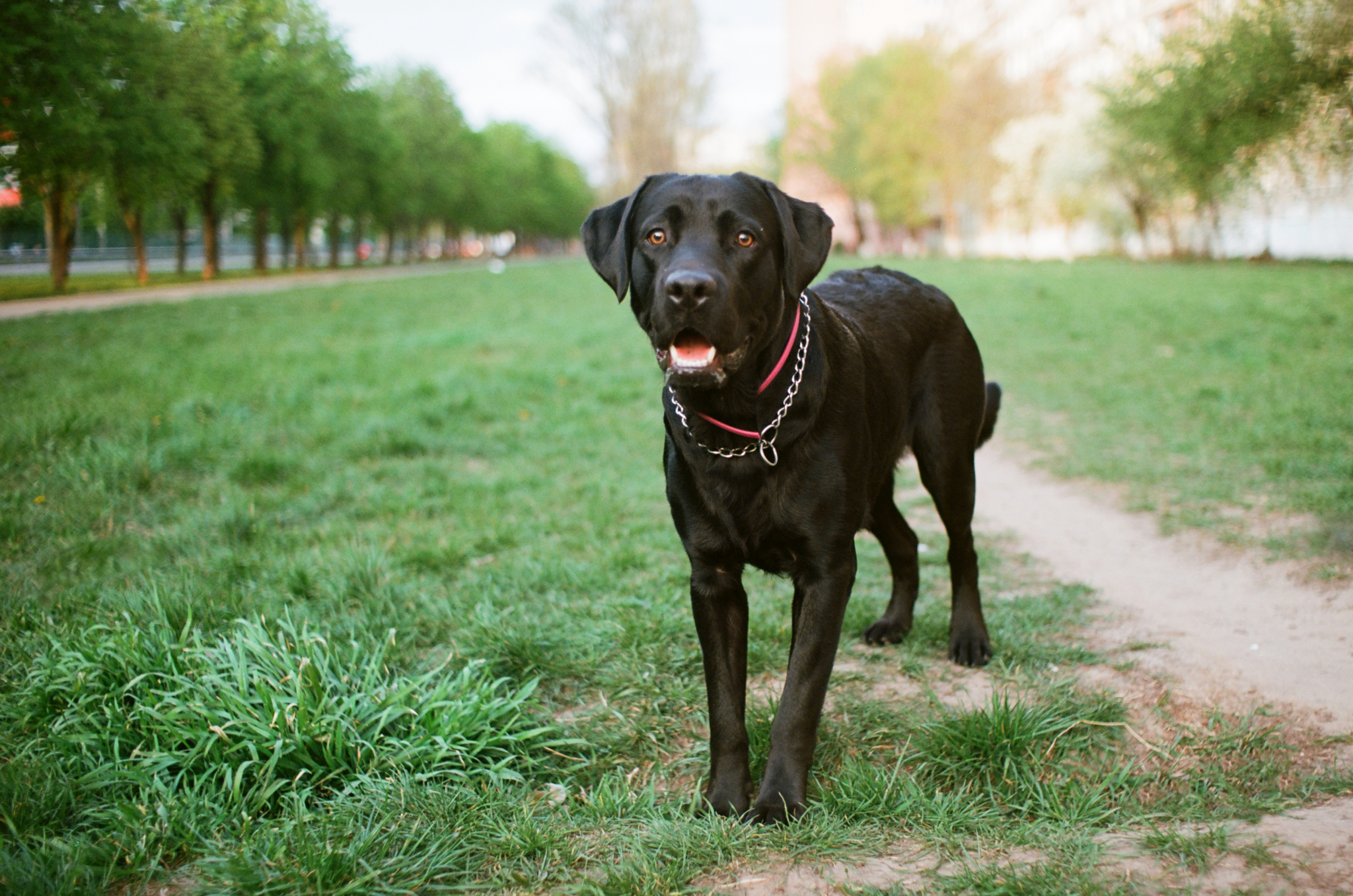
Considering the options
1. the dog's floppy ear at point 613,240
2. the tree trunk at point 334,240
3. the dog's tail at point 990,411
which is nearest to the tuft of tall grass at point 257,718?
the dog's floppy ear at point 613,240

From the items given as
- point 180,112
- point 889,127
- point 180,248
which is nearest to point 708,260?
point 180,112

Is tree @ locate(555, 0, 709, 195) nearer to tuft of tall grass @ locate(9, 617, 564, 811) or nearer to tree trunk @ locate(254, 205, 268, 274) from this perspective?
tree trunk @ locate(254, 205, 268, 274)

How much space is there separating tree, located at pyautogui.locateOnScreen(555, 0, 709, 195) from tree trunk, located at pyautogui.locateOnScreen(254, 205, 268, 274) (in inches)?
816

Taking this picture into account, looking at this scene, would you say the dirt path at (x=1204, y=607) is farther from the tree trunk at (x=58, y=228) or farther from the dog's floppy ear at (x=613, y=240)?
the tree trunk at (x=58, y=228)

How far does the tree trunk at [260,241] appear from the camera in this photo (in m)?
25.5

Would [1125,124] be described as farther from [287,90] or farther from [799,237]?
[287,90]

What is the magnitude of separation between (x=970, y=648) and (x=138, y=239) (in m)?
18.1

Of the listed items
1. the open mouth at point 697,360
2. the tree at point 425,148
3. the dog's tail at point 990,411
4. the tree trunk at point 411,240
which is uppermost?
the tree at point 425,148

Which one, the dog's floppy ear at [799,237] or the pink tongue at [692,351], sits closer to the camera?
the pink tongue at [692,351]

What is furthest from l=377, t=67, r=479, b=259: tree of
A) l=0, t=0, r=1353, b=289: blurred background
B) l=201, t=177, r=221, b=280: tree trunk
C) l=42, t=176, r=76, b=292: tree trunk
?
l=42, t=176, r=76, b=292: tree trunk

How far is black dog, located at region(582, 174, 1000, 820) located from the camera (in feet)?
8.30

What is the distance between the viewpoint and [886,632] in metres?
3.72

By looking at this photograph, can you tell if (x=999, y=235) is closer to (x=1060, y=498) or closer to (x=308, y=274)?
(x=308, y=274)

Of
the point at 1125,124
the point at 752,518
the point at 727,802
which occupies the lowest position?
the point at 727,802
